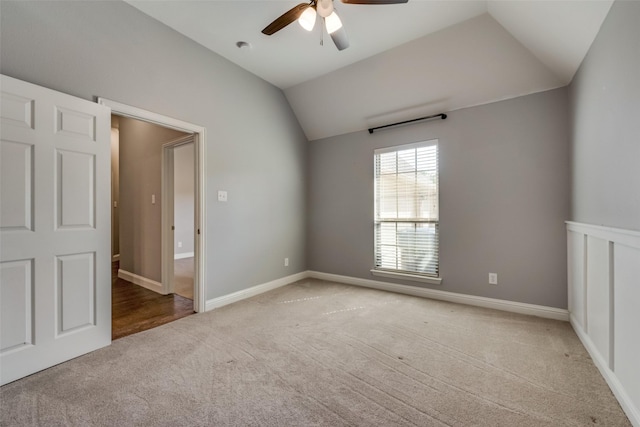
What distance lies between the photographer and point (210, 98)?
3.06 m

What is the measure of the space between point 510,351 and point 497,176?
5.99 feet

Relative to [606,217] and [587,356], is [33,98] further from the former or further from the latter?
[587,356]

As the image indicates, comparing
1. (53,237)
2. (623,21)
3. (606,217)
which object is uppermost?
(623,21)

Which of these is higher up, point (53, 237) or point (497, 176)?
point (497, 176)

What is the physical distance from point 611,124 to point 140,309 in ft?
14.7

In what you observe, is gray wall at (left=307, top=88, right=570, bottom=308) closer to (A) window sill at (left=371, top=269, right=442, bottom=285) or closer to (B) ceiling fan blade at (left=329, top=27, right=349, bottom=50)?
(A) window sill at (left=371, top=269, right=442, bottom=285)

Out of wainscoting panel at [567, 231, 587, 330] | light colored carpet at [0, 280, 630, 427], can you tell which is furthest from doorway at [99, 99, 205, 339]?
wainscoting panel at [567, 231, 587, 330]

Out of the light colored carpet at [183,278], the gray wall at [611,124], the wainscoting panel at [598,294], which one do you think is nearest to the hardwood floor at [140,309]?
the light colored carpet at [183,278]

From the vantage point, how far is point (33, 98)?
1.79 meters

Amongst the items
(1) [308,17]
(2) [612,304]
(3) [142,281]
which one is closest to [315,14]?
(1) [308,17]

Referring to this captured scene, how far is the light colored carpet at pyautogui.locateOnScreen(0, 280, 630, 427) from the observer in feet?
4.75

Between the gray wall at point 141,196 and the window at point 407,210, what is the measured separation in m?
2.87

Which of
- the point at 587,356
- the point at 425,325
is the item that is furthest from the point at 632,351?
the point at 425,325

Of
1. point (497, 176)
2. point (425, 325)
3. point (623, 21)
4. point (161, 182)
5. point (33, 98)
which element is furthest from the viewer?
point (161, 182)
